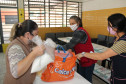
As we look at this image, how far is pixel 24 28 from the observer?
1.04 meters

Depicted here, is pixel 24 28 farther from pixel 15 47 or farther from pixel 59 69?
pixel 59 69

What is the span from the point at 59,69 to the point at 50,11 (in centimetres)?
532

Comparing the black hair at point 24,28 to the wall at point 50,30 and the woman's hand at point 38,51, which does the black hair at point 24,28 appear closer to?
the woman's hand at point 38,51

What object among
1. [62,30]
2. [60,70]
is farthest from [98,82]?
[62,30]

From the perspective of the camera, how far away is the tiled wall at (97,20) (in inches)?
209

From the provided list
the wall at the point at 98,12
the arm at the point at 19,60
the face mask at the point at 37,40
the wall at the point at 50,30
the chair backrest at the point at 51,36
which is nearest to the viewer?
the arm at the point at 19,60

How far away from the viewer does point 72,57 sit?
130 centimetres

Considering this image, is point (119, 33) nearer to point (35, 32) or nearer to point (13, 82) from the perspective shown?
point (35, 32)

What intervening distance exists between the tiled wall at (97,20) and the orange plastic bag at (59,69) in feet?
14.3

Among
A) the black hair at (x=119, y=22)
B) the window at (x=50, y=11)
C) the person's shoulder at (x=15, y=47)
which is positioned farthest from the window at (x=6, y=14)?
the black hair at (x=119, y=22)

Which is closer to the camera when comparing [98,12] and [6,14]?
[6,14]

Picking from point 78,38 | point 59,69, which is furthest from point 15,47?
point 78,38

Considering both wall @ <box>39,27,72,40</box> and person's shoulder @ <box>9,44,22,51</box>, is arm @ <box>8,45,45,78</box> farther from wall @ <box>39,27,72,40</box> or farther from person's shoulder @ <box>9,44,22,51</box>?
wall @ <box>39,27,72,40</box>

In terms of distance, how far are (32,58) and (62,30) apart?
19.1ft
